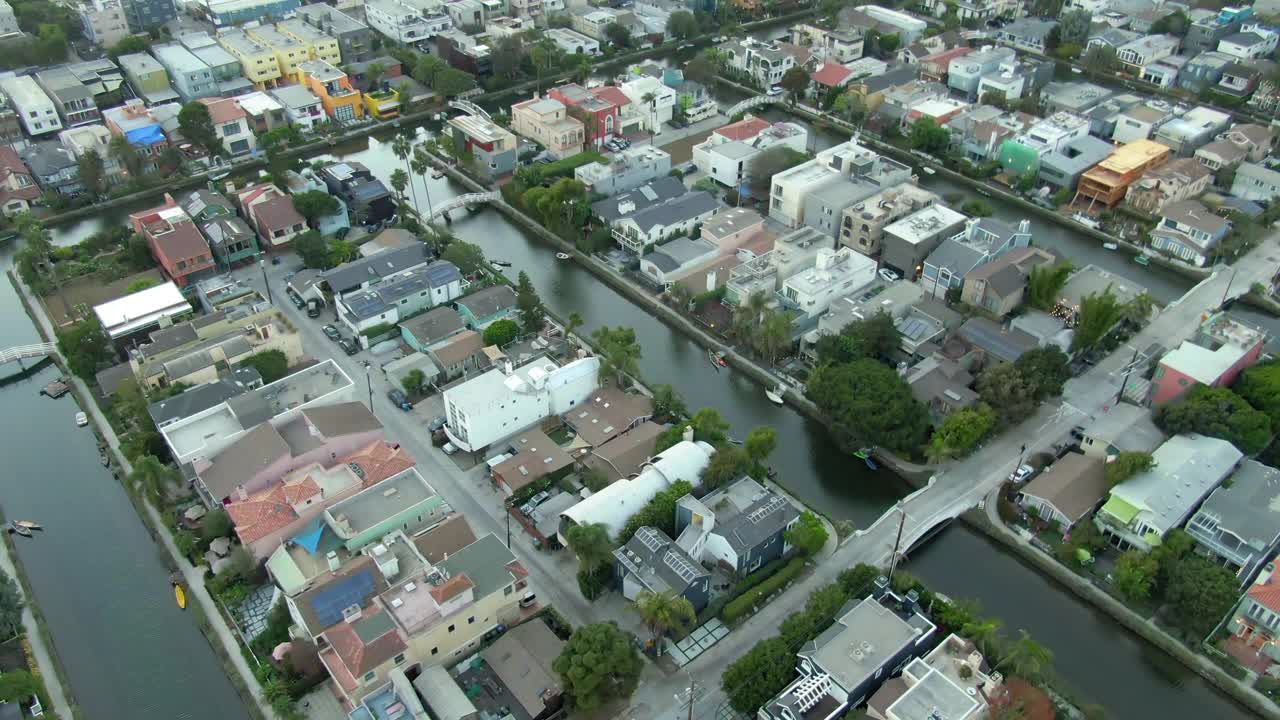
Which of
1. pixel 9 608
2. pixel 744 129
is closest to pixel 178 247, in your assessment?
pixel 9 608

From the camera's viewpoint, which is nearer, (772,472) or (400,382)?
(772,472)

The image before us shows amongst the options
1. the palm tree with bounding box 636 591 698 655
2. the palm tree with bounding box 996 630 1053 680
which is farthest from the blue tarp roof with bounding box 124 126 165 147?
the palm tree with bounding box 996 630 1053 680

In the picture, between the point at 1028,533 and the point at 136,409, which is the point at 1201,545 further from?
the point at 136,409

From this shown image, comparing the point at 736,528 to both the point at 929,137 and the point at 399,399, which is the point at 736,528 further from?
the point at 929,137

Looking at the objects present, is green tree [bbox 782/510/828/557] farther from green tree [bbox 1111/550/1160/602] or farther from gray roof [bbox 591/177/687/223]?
gray roof [bbox 591/177/687/223]

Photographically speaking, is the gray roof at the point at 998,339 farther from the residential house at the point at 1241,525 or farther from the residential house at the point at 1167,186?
the residential house at the point at 1167,186

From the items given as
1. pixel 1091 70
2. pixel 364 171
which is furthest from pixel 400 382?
pixel 1091 70
